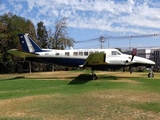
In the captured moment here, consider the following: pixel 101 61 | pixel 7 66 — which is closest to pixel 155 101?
pixel 101 61

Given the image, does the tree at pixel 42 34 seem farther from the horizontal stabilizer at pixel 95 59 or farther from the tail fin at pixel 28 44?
the horizontal stabilizer at pixel 95 59

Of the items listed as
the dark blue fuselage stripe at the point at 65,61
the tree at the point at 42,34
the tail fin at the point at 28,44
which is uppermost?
the tree at the point at 42,34

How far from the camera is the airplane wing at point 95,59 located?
1911 cm

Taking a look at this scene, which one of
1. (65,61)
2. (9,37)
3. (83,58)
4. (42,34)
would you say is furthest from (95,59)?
(42,34)

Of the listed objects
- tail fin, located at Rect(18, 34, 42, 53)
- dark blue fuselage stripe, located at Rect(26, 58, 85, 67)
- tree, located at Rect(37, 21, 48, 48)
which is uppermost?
tree, located at Rect(37, 21, 48, 48)

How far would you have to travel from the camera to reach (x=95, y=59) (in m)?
20.1

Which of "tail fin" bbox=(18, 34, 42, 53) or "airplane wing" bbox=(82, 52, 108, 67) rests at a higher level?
"tail fin" bbox=(18, 34, 42, 53)

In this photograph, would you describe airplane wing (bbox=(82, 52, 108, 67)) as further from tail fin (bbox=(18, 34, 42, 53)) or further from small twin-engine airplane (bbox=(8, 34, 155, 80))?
tail fin (bbox=(18, 34, 42, 53))

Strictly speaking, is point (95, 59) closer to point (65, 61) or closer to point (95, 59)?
point (95, 59)

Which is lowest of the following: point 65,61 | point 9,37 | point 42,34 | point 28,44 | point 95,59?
point 65,61

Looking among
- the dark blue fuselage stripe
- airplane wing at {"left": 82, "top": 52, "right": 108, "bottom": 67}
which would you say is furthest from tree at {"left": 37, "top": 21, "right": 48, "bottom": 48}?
airplane wing at {"left": 82, "top": 52, "right": 108, "bottom": 67}

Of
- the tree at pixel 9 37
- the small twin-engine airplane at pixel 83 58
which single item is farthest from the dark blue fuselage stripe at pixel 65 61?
the tree at pixel 9 37

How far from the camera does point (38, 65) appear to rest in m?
42.0

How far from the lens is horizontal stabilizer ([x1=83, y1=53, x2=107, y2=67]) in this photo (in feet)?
62.6
